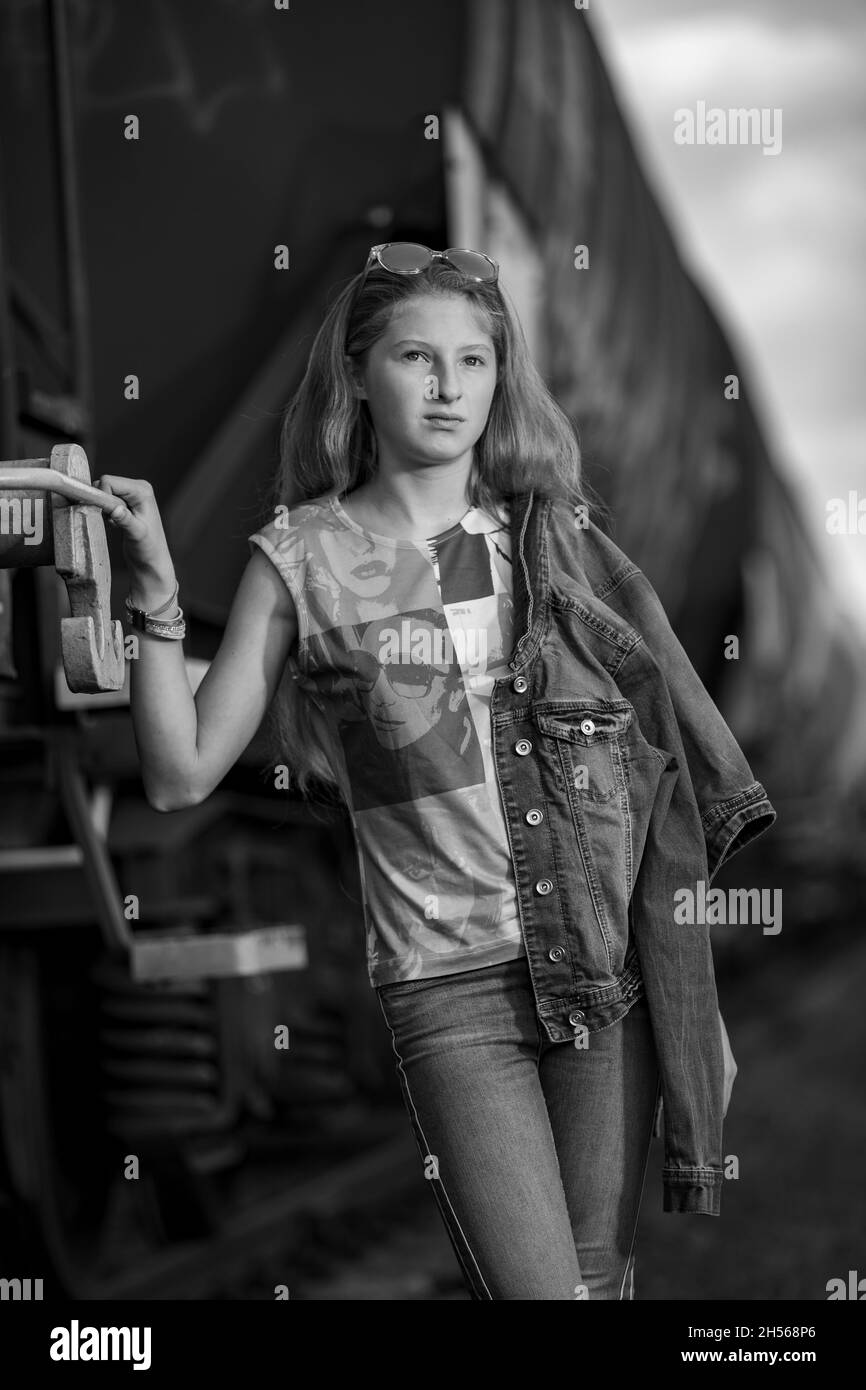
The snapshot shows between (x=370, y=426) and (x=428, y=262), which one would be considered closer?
(x=428, y=262)

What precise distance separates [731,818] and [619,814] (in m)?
0.14

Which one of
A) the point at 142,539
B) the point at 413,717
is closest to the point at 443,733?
the point at 413,717

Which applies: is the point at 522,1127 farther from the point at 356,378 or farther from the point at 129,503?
the point at 356,378

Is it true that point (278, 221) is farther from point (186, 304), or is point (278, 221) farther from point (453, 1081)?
point (453, 1081)

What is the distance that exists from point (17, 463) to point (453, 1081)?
0.81 m

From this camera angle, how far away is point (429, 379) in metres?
1.88

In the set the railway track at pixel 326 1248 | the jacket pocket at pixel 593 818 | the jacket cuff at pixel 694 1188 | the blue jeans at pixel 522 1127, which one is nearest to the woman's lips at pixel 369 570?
the jacket pocket at pixel 593 818

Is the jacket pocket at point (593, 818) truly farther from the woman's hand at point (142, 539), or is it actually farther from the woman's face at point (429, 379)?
the woman's hand at point (142, 539)

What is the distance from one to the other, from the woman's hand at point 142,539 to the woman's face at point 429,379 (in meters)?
0.30

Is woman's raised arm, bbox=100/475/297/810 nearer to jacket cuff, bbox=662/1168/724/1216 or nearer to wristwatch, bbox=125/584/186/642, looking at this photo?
wristwatch, bbox=125/584/186/642

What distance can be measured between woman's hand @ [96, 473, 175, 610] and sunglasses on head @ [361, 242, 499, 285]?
1.31 feet

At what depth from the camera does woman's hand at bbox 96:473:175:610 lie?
5.79 feet

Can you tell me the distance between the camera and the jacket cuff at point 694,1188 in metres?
1.80
